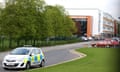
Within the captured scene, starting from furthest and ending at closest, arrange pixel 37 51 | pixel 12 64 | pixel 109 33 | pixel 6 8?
pixel 109 33, pixel 6 8, pixel 37 51, pixel 12 64

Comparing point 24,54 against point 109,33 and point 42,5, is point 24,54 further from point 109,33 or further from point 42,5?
point 109,33

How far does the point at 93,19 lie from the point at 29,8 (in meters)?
97.3

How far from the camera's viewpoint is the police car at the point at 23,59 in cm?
2173

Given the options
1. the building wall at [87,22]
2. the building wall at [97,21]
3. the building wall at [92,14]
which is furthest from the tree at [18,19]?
the building wall at [92,14]

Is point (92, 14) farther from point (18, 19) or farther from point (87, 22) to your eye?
point (18, 19)

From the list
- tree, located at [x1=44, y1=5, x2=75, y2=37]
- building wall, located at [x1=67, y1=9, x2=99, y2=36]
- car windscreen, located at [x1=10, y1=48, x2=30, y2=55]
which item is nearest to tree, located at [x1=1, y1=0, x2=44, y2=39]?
tree, located at [x1=44, y1=5, x2=75, y2=37]

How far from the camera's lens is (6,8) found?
56.0 m

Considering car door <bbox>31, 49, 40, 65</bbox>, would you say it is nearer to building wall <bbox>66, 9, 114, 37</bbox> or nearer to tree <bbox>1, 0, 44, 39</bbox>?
tree <bbox>1, 0, 44, 39</bbox>

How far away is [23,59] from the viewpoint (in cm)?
2192

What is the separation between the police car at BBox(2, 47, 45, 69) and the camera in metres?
21.7

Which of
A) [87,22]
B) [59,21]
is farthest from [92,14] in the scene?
[59,21]

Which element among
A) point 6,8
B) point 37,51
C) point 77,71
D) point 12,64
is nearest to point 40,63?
point 37,51

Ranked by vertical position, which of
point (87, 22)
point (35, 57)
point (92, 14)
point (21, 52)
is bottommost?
point (87, 22)

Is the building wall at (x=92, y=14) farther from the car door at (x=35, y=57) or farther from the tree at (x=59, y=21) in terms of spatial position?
the car door at (x=35, y=57)
